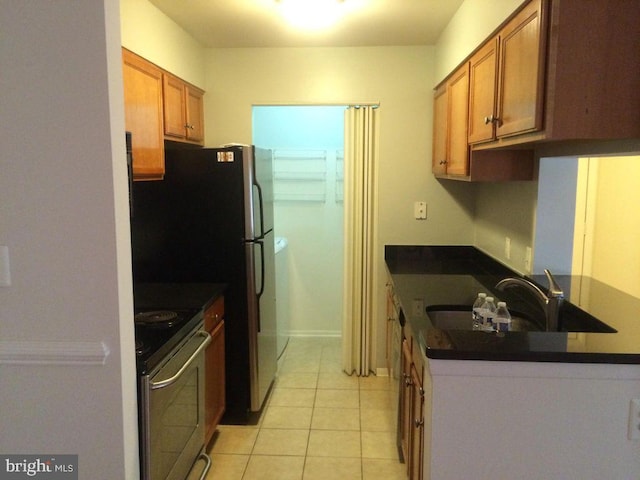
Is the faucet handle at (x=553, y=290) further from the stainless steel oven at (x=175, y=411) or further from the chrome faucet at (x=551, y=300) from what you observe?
the stainless steel oven at (x=175, y=411)

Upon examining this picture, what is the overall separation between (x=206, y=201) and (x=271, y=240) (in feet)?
2.08

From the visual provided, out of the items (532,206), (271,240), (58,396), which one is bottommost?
(58,396)

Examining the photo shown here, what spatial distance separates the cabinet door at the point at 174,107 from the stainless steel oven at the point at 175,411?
3.99 ft

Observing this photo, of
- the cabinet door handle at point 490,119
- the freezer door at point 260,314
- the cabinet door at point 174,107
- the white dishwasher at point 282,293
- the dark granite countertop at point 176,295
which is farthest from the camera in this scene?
the white dishwasher at point 282,293

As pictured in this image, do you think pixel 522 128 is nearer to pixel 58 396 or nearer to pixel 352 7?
pixel 352 7

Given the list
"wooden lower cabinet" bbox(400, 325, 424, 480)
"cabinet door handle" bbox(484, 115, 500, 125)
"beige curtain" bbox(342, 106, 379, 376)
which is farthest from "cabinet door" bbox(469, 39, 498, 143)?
"beige curtain" bbox(342, 106, 379, 376)

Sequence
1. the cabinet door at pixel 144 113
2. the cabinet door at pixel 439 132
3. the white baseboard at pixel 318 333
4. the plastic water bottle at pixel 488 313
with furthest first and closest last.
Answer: the white baseboard at pixel 318 333 → the cabinet door at pixel 439 132 → the cabinet door at pixel 144 113 → the plastic water bottle at pixel 488 313

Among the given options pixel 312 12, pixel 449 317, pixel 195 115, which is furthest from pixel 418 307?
pixel 195 115

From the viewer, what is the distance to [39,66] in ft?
4.95

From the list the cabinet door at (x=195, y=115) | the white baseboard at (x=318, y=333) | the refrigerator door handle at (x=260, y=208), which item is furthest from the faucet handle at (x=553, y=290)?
the white baseboard at (x=318, y=333)

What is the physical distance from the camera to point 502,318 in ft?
6.32

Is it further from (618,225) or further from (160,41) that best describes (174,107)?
(618,225)

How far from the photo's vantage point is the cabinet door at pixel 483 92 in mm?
2150

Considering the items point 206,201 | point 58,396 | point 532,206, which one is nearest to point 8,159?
point 58,396
